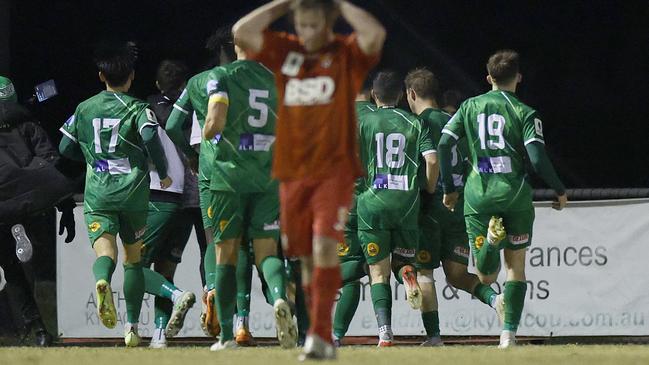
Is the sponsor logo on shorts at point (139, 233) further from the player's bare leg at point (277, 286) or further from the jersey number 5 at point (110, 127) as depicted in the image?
the player's bare leg at point (277, 286)

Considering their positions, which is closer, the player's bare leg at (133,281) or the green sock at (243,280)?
the green sock at (243,280)

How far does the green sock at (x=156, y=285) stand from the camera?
39.4 feet

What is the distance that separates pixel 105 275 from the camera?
11438 millimetres

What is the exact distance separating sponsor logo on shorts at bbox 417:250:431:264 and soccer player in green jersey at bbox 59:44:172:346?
7.05 ft

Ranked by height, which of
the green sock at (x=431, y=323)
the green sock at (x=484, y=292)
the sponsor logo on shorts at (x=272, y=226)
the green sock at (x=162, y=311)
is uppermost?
the sponsor logo on shorts at (x=272, y=226)

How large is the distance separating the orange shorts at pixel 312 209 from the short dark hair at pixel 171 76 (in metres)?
4.39

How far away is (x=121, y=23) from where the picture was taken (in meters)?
15.7

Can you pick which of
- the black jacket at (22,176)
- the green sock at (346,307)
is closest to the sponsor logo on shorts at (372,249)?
the green sock at (346,307)

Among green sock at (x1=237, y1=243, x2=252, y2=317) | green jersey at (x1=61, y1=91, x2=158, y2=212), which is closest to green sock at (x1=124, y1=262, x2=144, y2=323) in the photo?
green jersey at (x1=61, y1=91, x2=158, y2=212)

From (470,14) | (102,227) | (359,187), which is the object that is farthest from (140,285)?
(470,14)

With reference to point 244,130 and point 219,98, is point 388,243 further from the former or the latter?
point 219,98

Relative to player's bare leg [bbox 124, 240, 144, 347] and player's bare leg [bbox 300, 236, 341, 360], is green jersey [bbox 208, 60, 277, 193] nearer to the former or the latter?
player's bare leg [bbox 300, 236, 341, 360]

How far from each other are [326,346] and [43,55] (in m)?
8.27

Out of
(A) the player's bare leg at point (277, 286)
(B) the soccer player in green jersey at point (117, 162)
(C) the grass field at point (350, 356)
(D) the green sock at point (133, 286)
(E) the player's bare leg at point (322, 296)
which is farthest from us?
(D) the green sock at point (133, 286)
